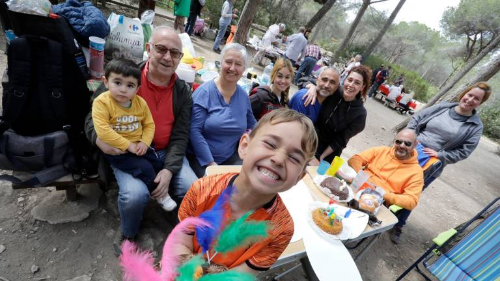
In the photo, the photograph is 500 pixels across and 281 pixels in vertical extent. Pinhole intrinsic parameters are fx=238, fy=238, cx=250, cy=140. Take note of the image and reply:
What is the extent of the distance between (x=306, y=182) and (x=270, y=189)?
1.39 m

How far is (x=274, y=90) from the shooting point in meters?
2.92

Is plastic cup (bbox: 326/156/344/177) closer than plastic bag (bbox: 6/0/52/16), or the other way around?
plastic bag (bbox: 6/0/52/16)

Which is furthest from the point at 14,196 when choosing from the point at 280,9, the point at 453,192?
the point at 280,9

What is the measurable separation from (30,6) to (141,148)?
142 cm

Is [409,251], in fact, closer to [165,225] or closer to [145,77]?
[165,225]

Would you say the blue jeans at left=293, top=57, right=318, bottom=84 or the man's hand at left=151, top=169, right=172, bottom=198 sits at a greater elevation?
the blue jeans at left=293, top=57, right=318, bottom=84

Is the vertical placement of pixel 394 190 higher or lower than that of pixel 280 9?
lower

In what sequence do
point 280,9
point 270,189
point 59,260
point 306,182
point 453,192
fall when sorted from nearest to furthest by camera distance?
point 270,189
point 59,260
point 306,182
point 453,192
point 280,9

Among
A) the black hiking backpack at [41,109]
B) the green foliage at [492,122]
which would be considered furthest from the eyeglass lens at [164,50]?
the green foliage at [492,122]

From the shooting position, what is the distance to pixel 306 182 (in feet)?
7.47

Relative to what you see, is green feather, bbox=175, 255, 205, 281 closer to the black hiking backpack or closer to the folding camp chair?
the black hiking backpack

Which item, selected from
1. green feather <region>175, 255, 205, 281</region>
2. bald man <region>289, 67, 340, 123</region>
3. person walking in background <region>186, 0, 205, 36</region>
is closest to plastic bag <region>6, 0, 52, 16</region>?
green feather <region>175, 255, 205, 281</region>

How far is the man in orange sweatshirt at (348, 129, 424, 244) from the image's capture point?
2.47 m

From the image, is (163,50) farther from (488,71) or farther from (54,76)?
(488,71)
